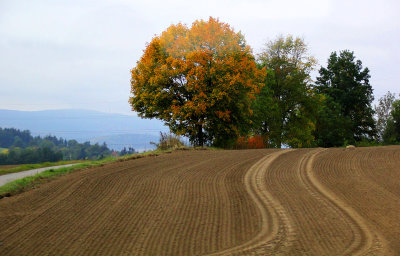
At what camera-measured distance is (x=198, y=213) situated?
7328 millimetres

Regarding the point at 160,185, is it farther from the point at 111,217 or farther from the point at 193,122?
the point at 193,122

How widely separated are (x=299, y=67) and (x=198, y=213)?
45891 mm

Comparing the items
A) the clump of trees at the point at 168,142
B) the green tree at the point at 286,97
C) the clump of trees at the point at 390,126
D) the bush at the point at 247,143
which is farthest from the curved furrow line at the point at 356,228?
the clump of trees at the point at 390,126

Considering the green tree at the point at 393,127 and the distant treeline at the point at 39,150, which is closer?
the green tree at the point at 393,127

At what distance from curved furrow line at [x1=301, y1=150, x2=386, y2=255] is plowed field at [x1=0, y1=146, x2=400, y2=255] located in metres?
0.02

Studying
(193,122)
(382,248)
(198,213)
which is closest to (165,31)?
(193,122)

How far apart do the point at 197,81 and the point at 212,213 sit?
63.7ft

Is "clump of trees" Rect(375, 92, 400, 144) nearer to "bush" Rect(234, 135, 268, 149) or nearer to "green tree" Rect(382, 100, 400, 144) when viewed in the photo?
"green tree" Rect(382, 100, 400, 144)

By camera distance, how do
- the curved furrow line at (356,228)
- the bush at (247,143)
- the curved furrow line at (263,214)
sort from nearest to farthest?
1. the curved furrow line at (356,228)
2. the curved furrow line at (263,214)
3. the bush at (247,143)

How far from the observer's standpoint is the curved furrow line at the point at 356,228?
5.42 meters

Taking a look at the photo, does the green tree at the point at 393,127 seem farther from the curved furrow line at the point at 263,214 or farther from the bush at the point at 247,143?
the curved furrow line at the point at 263,214

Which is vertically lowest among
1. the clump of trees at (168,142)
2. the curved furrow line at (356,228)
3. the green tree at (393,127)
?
the curved furrow line at (356,228)

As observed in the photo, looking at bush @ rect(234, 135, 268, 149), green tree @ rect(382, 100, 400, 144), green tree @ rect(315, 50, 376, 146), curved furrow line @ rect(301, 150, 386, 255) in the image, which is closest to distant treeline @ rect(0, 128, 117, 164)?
bush @ rect(234, 135, 268, 149)

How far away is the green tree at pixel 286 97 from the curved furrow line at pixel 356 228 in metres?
33.6
